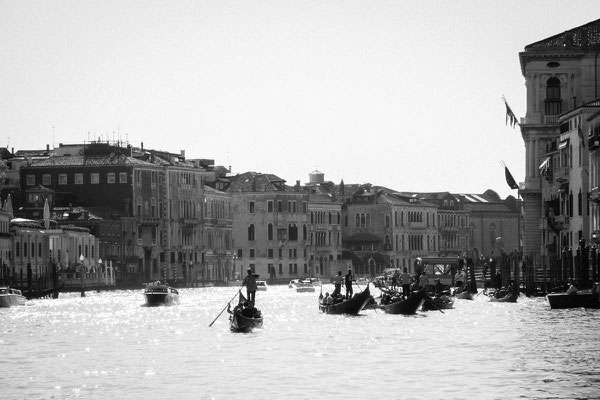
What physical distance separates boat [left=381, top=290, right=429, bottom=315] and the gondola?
9.34 metres

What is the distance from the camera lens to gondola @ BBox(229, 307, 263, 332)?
190 ft

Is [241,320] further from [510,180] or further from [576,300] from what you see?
[510,180]

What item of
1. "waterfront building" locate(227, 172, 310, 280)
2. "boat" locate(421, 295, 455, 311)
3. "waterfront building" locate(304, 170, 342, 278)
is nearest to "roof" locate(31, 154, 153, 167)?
"waterfront building" locate(227, 172, 310, 280)

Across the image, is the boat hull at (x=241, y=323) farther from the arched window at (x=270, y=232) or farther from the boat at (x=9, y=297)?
the arched window at (x=270, y=232)

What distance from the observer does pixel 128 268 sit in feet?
453

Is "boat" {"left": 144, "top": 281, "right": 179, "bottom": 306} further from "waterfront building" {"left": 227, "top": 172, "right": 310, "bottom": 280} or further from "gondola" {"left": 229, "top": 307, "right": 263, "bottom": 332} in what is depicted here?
"waterfront building" {"left": 227, "top": 172, "right": 310, "bottom": 280}

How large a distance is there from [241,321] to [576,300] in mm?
15306

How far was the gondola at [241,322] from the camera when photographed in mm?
57906

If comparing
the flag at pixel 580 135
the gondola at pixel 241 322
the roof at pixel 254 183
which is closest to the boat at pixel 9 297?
the gondola at pixel 241 322

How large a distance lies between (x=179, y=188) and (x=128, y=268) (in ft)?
38.7

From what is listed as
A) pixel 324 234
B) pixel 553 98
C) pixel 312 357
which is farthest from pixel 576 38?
pixel 324 234

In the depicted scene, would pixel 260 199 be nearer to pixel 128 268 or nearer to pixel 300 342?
pixel 128 268

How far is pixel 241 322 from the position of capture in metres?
58.2

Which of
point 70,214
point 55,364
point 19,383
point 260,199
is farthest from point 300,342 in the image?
point 260,199
